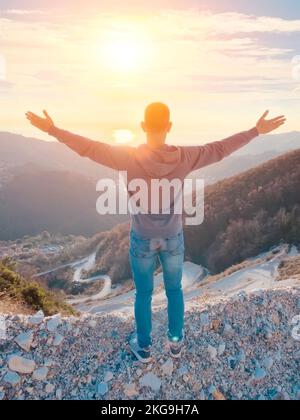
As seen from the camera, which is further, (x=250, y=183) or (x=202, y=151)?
(x=250, y=183)

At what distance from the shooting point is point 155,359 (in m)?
5.62

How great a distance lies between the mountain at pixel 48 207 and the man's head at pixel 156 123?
151173mm

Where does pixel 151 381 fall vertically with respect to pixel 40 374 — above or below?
below

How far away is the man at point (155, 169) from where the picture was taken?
4484mm

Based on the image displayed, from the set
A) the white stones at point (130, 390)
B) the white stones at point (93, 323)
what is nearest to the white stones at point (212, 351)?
the white stones at point (130, 390)

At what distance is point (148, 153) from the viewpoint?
4.60 meters

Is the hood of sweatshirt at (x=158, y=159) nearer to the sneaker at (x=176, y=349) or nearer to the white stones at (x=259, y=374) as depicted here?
the sneaker at (x=176, y=349)

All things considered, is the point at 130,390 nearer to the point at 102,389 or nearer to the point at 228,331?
the point at 102,389

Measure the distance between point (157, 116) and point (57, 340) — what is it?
3.24 meters

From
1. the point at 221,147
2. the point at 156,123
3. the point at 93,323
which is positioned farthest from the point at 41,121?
the point at 93,323
